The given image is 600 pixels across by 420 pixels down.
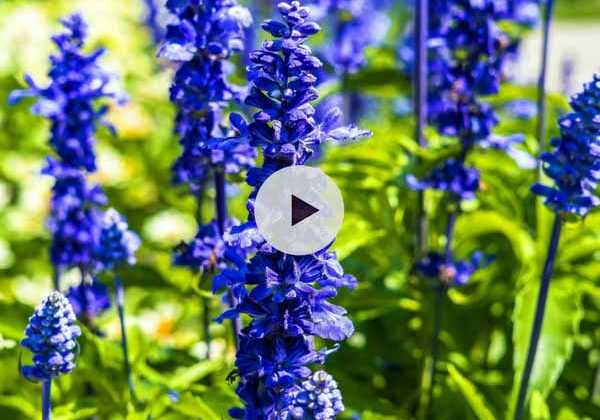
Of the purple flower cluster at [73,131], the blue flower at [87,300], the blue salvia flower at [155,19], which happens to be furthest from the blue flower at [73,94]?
the blue salvia flower at [155,19]

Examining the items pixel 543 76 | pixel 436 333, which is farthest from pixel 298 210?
pixel 543 76

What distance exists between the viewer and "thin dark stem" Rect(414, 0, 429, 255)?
147 inches

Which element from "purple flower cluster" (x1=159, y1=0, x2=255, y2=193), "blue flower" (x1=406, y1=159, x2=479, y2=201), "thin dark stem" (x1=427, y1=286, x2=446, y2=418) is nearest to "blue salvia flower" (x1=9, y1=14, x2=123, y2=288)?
"purple flower cluster" (x1=159, y1=0, x2=255, y2=193)

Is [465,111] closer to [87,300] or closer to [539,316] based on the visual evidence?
[539,316]

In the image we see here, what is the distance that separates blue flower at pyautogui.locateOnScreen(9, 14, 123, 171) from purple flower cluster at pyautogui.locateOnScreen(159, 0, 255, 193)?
1.52 ft

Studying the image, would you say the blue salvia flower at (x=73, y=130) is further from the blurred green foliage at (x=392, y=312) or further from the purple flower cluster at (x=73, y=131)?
the blurred green foliage at (x=392, y=312)

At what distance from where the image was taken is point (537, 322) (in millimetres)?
2807

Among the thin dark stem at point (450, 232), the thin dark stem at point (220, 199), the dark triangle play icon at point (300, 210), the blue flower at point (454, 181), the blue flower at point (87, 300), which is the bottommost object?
the blue flower at point (87, 300)

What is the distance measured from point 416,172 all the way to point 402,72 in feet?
3.96

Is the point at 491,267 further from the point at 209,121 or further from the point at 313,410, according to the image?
the point at 313,410

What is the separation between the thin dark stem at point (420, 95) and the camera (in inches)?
147

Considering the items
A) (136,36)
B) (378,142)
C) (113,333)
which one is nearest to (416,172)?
(378,142)

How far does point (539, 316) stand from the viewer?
2805mm

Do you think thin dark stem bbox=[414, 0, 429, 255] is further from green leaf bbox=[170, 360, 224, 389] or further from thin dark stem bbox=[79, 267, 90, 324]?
thin dark stem bbox=[79, 267, 90, 324]
